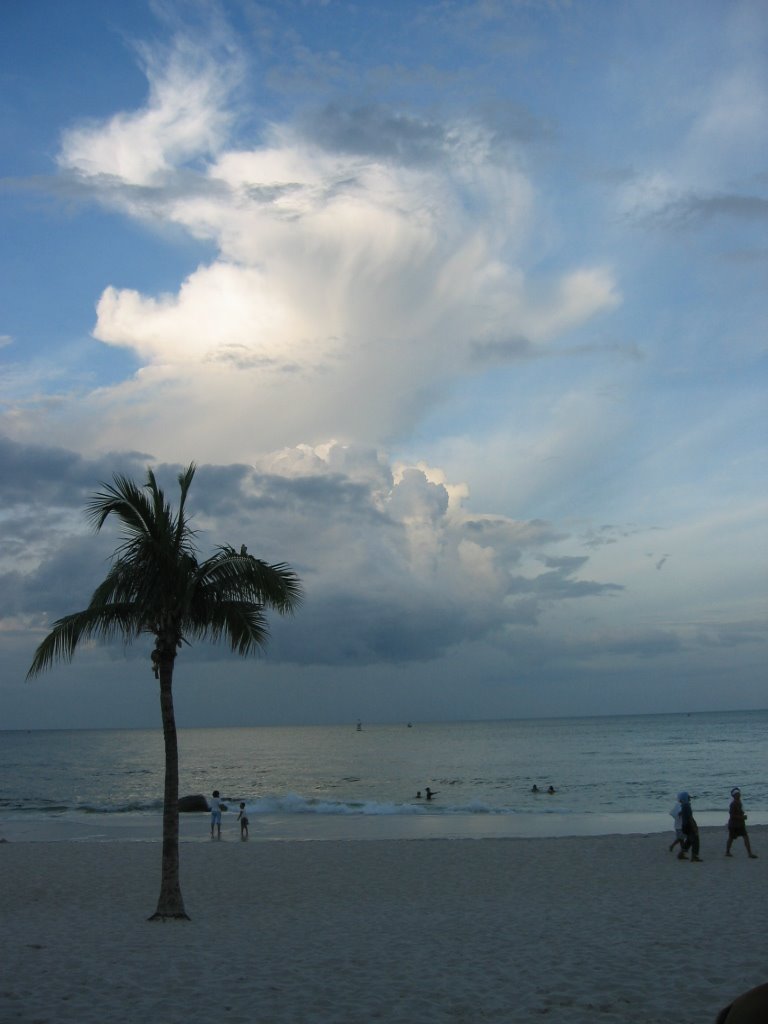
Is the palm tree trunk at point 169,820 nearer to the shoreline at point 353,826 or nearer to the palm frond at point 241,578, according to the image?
the palm frond at point 241,578

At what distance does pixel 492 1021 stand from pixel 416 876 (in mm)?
11326

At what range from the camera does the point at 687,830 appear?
20.0 metres

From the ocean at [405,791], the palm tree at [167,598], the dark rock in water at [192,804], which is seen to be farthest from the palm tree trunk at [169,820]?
the dark rock in water at [192,804]

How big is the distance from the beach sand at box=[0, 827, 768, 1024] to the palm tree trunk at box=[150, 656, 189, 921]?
34cm

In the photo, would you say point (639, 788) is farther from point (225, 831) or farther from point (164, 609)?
point (164, 609)

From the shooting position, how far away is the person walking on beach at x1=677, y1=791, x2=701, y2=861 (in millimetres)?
19705

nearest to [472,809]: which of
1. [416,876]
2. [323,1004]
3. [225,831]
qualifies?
[225,831]

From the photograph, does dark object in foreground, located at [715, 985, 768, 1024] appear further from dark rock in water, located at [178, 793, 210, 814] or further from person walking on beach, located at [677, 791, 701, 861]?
dark rock in water, located at [178, 793, 210, 814]

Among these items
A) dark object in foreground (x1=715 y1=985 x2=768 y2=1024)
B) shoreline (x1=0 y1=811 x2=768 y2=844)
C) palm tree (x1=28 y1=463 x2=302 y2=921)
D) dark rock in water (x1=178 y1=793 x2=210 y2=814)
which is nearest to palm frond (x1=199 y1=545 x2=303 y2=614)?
palm tree (x1=28 y1=463 x2=302 y2=921)

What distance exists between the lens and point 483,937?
11828mm

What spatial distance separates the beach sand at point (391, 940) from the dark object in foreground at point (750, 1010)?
5394mm

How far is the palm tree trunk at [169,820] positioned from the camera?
1306cm

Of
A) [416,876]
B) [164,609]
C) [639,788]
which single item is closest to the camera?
[164,609]

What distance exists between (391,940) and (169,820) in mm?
3777
